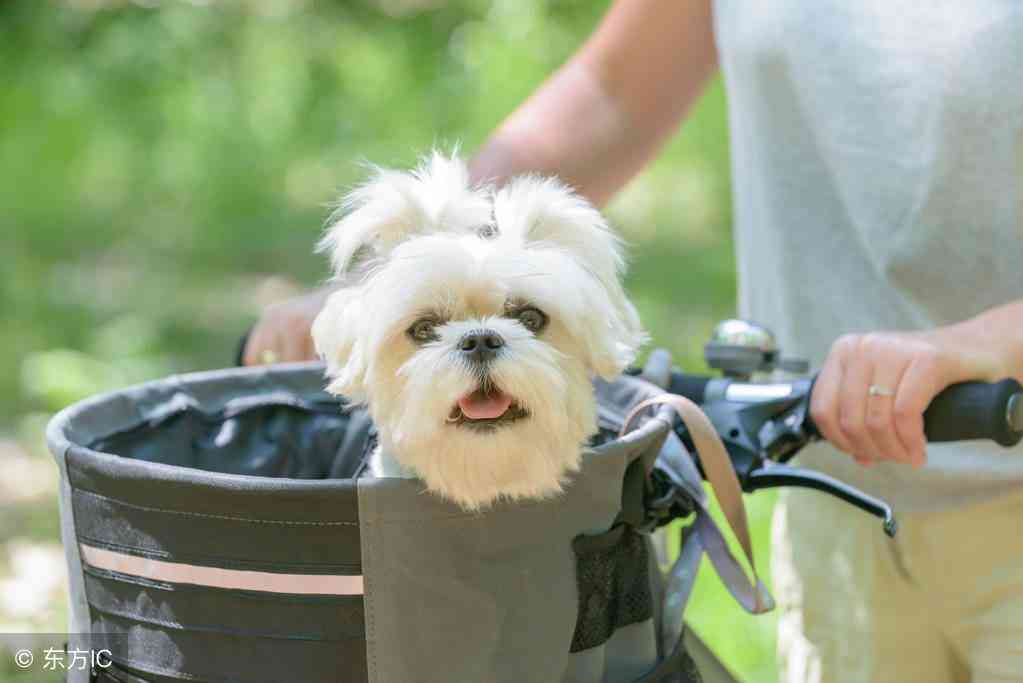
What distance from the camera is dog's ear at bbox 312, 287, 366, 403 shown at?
50.3 inches

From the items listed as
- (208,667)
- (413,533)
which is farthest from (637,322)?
(208,667)

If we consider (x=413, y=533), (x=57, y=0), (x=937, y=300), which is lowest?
(x=413, y=533)

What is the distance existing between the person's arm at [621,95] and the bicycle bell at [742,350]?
0.34 m

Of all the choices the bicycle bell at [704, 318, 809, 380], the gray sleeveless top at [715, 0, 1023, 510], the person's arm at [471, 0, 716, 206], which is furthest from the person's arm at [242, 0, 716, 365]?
the bicycle bell at [704, 318, 809, 380]

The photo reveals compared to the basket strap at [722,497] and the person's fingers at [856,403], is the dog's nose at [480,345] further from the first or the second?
the person's fingers at [856,403]

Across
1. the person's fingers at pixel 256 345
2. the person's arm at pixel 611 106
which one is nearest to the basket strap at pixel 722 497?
the person's arm at pixel 611 106

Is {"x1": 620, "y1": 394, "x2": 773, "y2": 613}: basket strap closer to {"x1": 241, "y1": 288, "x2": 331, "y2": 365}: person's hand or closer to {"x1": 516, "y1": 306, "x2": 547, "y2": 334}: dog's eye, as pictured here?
{"x1": 516, "y1": 306, "x2": 547, "y2": 334}: dog's eye

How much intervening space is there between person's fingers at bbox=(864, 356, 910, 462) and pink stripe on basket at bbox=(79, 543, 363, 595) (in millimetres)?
546

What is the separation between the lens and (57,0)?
905cm

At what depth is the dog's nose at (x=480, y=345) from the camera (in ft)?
3.85

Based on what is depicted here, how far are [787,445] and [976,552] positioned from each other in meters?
0.38

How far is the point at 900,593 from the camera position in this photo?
1.72m

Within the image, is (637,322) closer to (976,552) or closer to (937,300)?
(937,300)

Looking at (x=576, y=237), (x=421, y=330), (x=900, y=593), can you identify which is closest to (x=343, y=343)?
(x=421, y=330)
